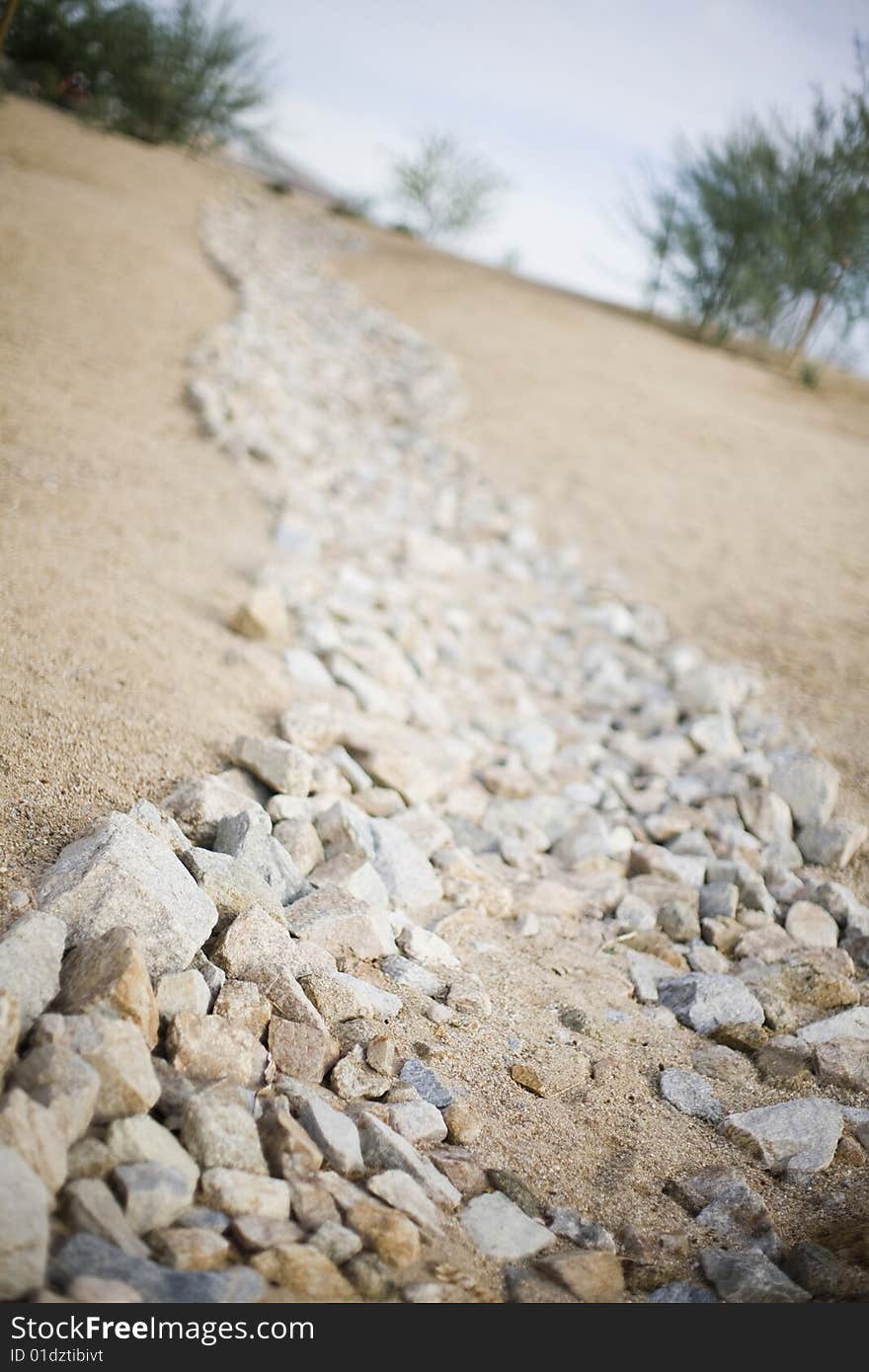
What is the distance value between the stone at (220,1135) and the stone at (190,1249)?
0.12 metres

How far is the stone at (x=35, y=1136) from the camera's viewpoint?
3.68ft

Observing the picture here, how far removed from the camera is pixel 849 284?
14297mm

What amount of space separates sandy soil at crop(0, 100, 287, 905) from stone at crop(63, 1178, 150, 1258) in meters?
0.69

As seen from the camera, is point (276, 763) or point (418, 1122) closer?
point (418, 1122)

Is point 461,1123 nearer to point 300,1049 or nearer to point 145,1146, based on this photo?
point 300,1049

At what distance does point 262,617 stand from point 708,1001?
2.04 metres

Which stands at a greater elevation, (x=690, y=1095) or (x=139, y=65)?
(x=139, y=65)

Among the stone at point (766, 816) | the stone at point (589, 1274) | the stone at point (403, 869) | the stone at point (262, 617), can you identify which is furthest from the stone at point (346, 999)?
the stone at point (766, 816)

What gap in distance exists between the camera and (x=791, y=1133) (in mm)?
1741

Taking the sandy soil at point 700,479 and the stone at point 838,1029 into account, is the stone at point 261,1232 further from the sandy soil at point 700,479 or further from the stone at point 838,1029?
the sandy soil at point 700,479

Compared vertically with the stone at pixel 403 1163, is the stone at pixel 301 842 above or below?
above

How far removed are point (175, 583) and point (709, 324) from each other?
55.2ft

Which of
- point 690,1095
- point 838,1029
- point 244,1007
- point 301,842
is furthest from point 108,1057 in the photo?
point 838,1029

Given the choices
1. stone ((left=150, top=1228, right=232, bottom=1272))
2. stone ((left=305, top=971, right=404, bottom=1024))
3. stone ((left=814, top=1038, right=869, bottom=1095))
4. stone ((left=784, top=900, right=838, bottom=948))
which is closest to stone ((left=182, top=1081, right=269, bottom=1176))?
stone ((left=150, top=1228, right=232, bottom=1272))
